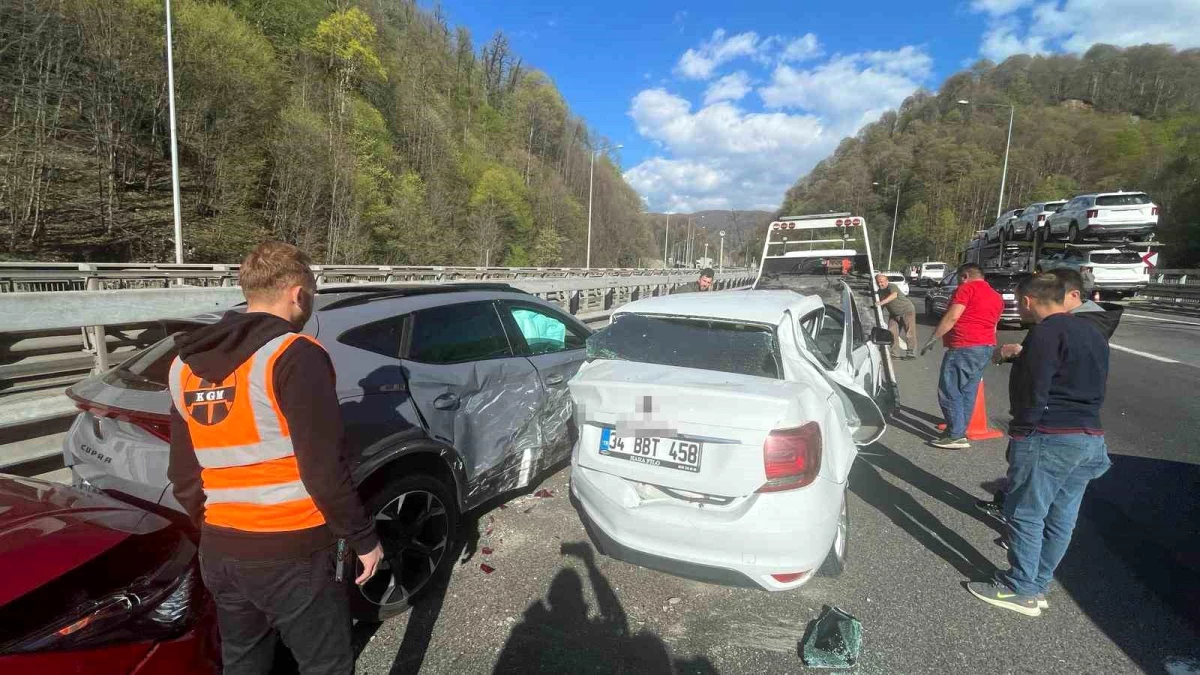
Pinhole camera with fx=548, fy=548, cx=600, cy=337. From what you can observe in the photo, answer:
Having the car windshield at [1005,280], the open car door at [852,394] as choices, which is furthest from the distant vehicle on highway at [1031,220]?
the open car door at [852,394]

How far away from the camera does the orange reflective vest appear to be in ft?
5.12

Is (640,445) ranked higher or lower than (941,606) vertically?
higher

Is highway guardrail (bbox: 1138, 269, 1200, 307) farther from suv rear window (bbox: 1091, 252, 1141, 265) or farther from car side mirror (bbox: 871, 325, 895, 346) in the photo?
car side mirror (bbox: 871, 325, 895, 346)

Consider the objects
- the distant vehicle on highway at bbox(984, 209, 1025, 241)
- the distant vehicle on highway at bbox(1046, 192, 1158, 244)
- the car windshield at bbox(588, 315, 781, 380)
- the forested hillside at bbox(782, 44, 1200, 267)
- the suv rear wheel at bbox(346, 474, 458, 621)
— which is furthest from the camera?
→ the forested hillside at bbox(782, 44, 1200, 267)

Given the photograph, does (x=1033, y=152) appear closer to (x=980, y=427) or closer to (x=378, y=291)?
(x=980, y=427)

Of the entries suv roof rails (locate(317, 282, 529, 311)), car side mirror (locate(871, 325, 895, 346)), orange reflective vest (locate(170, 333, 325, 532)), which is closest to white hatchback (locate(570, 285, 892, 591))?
suv roof rails (locate(317, 282, 529, 311))

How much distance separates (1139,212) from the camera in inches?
643

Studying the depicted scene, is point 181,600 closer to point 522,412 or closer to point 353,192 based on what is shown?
point 522,412

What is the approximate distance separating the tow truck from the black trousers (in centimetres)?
293

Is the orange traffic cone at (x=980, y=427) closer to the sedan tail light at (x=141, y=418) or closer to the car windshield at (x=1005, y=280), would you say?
the sedan tail light at (x=141, y=418)

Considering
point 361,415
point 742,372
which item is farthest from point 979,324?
point 361,415

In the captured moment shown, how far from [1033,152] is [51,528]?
87909mm

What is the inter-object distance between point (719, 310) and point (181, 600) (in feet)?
9.38

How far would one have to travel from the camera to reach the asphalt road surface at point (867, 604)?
2594 mm
